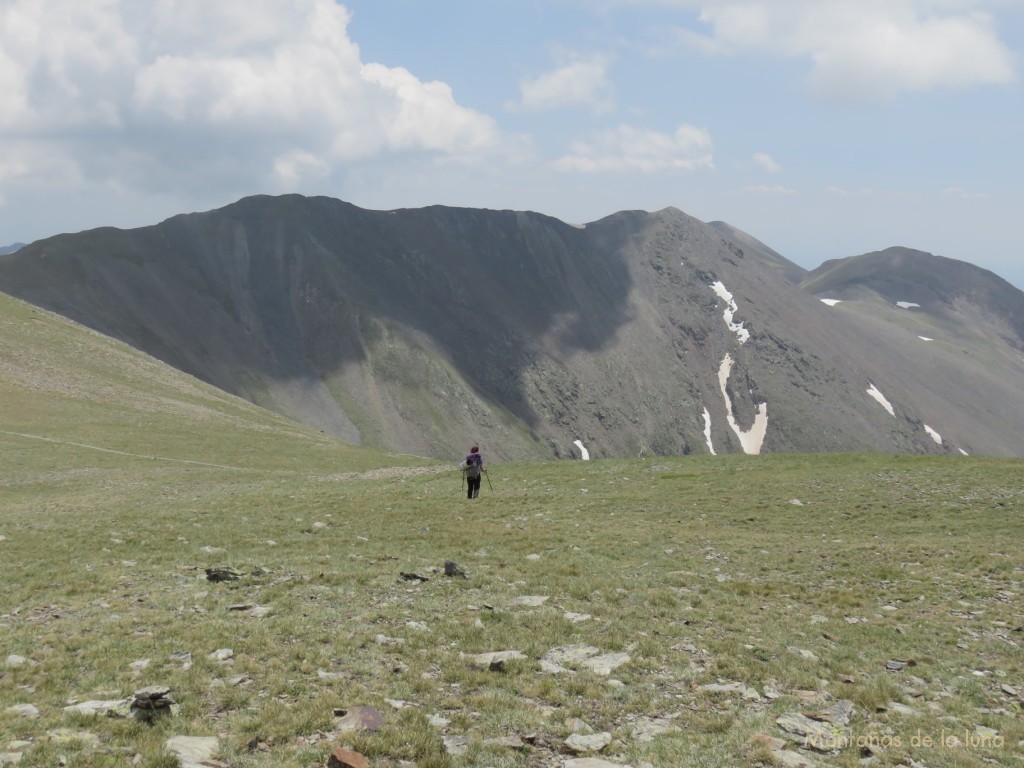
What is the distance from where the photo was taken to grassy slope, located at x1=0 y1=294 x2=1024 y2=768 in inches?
398

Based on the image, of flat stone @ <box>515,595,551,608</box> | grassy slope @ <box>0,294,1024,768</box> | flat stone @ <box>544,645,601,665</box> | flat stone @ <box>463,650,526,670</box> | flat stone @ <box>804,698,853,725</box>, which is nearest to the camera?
grassy slope @ <box>0,294,1024,768</box>

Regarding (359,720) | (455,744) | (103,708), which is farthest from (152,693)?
(455,744)

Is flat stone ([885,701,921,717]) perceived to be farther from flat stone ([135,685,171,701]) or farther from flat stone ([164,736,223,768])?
flat stone ([135,685,171,701])

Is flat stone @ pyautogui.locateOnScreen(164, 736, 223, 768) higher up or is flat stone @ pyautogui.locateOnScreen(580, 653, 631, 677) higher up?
flat stone @ pyautogui.locateOnScreen(164, 736, 223, 768)

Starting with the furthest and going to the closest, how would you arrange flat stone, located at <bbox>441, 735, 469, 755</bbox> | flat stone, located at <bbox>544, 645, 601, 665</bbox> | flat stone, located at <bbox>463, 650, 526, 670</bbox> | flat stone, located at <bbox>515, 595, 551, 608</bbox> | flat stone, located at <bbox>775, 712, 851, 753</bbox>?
1. flat stone, located at <bbox>515, 595, 551, 608</bbox>
2. flat stone, located at <bbox>544, 645, 601, 665</bbox>
3. flat stone, located at <bbox>463, 650, 526, 670</bbox>
4. flat stone, located at <bbox>775, 712, 851, 753</bbox>
5. flat stone, located at <bbox>441, 735, 469, 755</bbox>

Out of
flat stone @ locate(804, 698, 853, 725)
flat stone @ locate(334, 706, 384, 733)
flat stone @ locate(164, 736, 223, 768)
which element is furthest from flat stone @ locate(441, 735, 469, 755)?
flat stone @ locate(804, 698, 853, 725)

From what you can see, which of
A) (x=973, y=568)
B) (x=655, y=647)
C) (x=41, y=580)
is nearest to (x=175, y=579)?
(x=41, y=580)

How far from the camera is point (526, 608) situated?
1588 cm

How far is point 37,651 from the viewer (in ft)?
41.2

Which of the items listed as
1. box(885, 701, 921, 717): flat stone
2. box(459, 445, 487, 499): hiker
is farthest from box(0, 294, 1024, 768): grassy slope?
box(459, 445, 487, 499): hiker

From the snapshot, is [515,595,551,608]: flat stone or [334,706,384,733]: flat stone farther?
[515,595,551,608]: flat stone

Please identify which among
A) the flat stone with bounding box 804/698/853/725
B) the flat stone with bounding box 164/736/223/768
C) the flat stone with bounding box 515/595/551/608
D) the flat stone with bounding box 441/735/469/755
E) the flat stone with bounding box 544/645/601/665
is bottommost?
the flat stone with bounding box 515/595/551/608

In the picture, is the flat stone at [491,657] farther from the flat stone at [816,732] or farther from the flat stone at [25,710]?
the flat stone at [25,710]

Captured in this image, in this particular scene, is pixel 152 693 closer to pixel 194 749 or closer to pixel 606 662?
pixel 194 749
